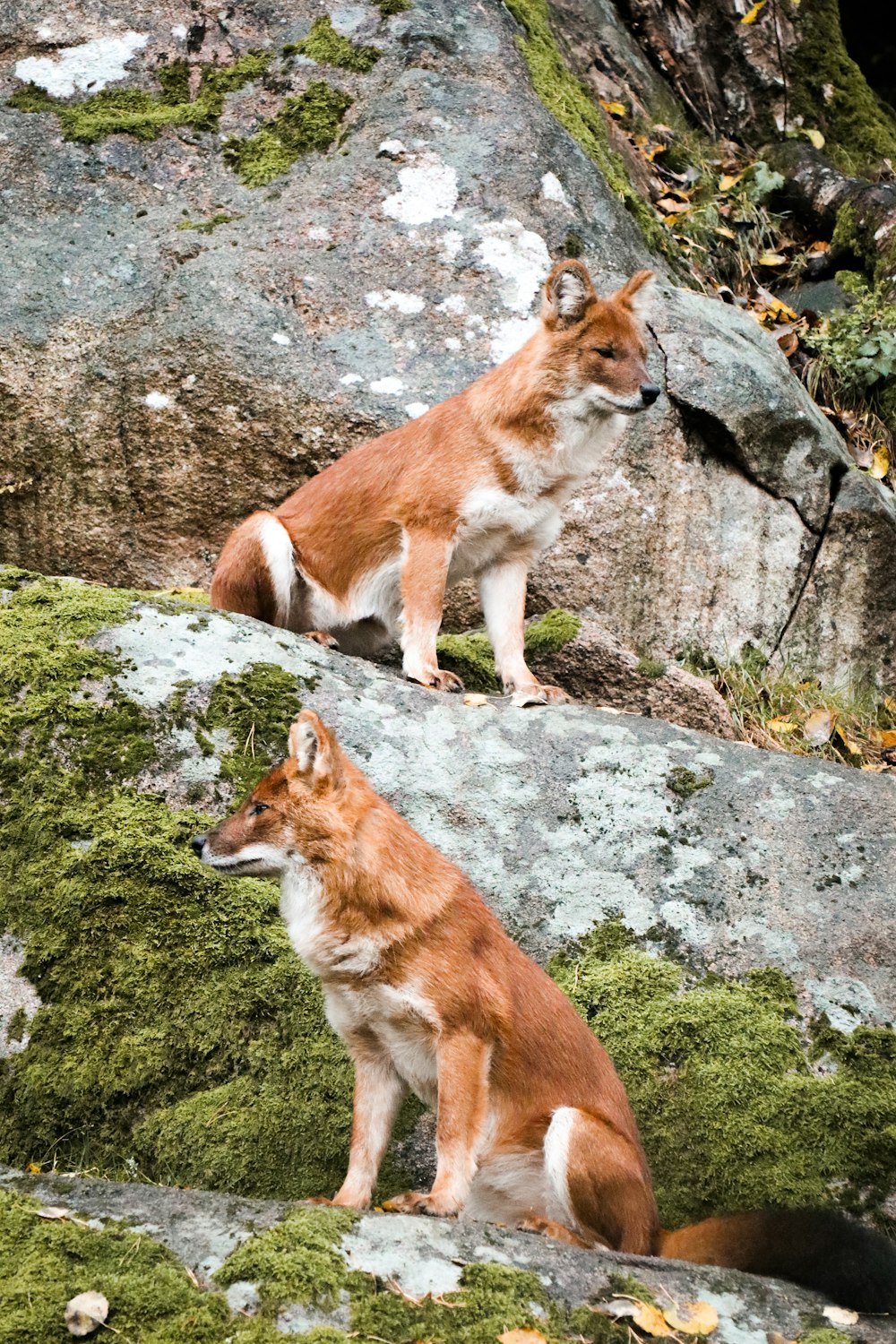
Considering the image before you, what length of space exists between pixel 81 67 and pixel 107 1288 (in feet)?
32.9

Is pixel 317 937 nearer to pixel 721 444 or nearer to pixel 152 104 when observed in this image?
pixel 721 444

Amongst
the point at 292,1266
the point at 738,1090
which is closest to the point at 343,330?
the point at 738,1090

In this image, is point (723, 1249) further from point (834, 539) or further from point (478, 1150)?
point (834, 539)

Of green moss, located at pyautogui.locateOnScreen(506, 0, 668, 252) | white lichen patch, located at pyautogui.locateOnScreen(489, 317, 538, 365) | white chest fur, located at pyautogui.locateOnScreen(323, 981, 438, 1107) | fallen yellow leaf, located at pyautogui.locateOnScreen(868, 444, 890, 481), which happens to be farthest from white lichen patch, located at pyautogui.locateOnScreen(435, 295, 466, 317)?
white chest fur, located at pyautogui.locateOnScreen(323, 981, 438, 1107)

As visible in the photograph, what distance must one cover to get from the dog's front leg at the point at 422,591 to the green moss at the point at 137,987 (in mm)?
1731

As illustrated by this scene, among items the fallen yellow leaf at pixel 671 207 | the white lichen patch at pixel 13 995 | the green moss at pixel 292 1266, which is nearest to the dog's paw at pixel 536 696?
the white lichen patch at pixel 13 995

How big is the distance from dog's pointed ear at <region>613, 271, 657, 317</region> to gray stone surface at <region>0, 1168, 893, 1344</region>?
5972 millimetres

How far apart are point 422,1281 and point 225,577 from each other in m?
4.81

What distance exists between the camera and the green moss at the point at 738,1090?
5312 millimetres

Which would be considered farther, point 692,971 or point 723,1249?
point 692,971

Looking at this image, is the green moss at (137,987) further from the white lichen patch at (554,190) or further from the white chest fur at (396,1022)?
the white lichen patch at (554,190)

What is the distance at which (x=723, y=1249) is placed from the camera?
15.5 ft

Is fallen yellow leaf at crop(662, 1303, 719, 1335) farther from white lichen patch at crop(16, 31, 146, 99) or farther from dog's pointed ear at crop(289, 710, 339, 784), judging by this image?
white lichen patch at crop(16, 31, 146, 99)

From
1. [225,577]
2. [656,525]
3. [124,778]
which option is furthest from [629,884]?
[656,525]
